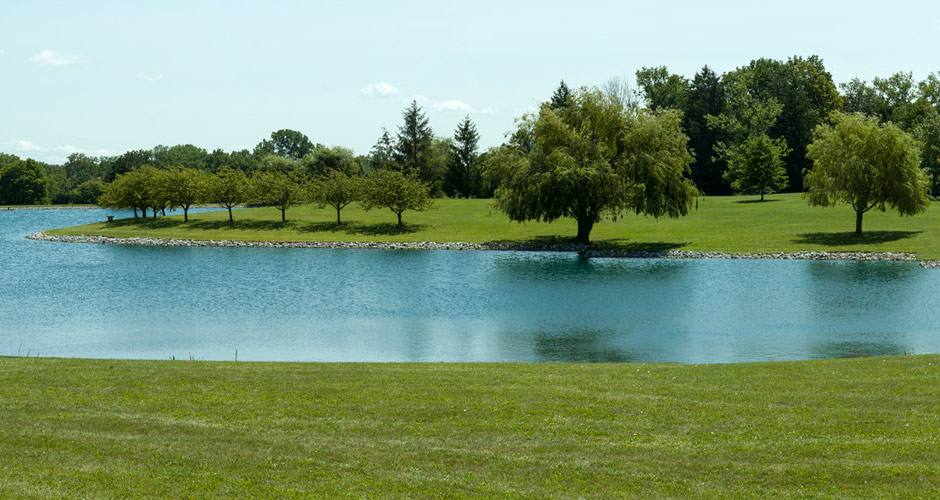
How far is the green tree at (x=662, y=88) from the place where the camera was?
130m

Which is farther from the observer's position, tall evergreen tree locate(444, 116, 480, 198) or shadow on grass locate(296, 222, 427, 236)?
tall evergreen tree locate(444, 116, 480, 198)

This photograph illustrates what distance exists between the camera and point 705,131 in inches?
4705

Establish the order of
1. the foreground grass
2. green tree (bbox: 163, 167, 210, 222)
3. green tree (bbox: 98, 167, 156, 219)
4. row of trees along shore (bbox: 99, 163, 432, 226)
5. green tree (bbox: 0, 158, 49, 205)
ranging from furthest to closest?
green tree (bbox: 0, 158, 49, 205) < green tree (bbox: 98, 167, 156, 219) < green tree (bbox: 163, 167, 210, 222) < row of trees along shore (bbox: 99, 163, 432, 226) < the foreground grass

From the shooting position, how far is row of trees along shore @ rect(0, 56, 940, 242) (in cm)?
5966

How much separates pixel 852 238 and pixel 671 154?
1501cm

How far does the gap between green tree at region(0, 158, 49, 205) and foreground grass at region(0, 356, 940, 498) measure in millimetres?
177992

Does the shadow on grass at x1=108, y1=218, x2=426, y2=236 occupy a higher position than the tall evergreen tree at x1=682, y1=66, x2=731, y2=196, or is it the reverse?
the tall evergreen tree at x1=682, y1=66, x2=731, y2=196

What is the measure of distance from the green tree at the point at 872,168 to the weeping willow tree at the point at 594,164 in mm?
10495

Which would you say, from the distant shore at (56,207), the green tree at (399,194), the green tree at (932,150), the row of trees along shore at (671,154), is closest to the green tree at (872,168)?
the row of trees along shore at (671,154)

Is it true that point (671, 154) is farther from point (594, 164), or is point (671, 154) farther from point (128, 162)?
point (128, 162)

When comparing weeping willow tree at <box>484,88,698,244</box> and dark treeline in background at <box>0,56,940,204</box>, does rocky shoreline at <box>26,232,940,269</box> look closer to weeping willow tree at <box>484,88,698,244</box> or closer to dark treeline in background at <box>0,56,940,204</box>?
weeping willow tree at <box>484,88,698,244</box>

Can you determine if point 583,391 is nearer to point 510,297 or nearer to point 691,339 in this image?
point 691,339

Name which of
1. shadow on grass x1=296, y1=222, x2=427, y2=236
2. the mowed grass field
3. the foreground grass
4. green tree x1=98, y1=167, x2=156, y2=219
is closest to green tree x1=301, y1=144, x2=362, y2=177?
the mowed grass field

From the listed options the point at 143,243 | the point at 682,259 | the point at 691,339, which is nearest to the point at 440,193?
the point at 143,243
